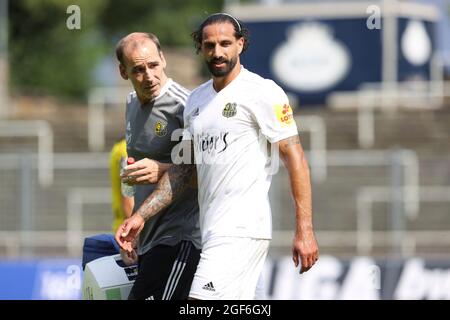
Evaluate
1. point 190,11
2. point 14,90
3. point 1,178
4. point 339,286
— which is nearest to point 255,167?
point 339,286

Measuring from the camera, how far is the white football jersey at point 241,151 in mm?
6977

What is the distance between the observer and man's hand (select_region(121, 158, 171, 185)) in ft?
24.0

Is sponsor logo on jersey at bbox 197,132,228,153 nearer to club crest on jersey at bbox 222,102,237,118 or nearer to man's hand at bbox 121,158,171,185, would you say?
club crest on jersey at bbox 222,102,237,118

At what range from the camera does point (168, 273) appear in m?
A: 7.50

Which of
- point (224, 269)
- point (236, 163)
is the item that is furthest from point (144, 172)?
point (224, 269)

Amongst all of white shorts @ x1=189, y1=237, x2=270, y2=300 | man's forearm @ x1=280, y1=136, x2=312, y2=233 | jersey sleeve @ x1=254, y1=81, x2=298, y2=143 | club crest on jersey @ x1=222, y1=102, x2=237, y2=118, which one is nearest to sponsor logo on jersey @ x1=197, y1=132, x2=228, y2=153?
club crest on jersey @ x1=222, y1=102, x2=237, y2=118

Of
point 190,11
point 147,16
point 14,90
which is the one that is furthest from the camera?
point 190,11

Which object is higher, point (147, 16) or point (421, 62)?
point (147, 16)

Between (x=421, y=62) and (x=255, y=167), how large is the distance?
22.9 meters

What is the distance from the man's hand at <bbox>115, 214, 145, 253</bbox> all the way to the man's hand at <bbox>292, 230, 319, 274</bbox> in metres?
0.99

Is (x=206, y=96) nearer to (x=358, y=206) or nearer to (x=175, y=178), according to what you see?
(x=175, y=178)

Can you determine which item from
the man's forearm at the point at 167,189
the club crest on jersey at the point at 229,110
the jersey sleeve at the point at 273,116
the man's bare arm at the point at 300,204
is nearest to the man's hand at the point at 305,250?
the man's bare arm at the point at 300,204

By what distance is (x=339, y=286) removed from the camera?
45.2 feet

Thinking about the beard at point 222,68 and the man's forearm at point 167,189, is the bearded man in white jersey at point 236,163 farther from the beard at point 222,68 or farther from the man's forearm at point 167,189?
the man's forearm at point 167,189
